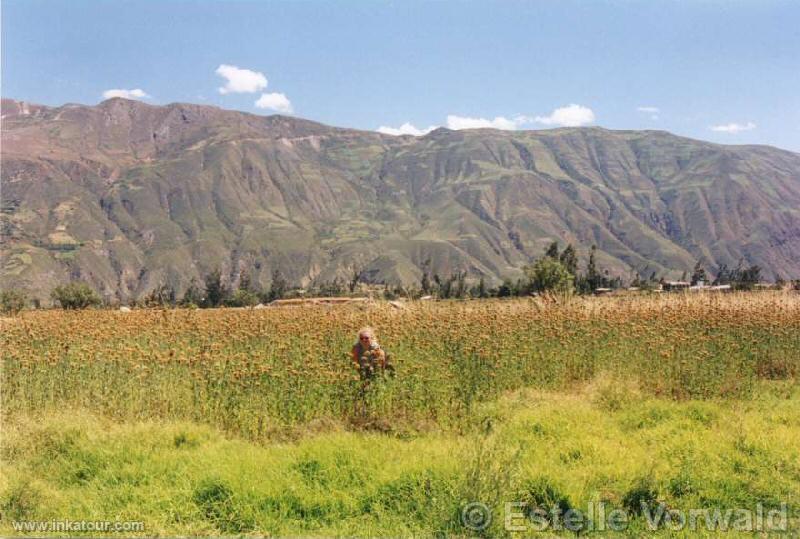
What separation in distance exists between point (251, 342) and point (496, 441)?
6.24m

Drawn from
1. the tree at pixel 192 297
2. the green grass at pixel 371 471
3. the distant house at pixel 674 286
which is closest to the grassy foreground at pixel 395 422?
the green grass at pixel 371 471

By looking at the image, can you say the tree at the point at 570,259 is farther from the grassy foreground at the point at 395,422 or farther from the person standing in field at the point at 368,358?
the person standing in field at the point at 368,358

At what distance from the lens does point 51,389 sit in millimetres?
9461

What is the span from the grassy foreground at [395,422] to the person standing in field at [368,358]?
0.36 metres

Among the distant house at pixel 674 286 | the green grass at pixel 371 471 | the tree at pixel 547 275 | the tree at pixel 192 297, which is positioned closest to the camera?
the green grass at pixel 371 471

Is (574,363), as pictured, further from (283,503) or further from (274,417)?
(283,503)

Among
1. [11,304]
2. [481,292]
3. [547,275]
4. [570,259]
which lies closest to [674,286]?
[570,259]

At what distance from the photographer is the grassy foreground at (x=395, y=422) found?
20.9ft

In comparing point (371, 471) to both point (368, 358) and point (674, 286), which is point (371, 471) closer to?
point (368, 358)

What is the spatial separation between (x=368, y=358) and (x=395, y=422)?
1.48 meters

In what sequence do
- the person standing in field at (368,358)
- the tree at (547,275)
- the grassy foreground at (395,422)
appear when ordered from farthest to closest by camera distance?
Result: the tree at (547,275), the person standing in field at (368,358), the grassy foreground at (395,422)

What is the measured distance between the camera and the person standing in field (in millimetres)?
9539

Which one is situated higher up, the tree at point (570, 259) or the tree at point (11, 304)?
the tree at point (570, 259)

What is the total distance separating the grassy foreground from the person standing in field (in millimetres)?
356
